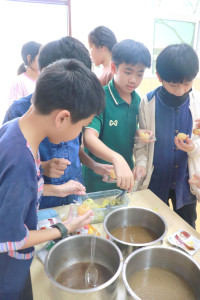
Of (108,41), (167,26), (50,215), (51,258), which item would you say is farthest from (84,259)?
(167,26)

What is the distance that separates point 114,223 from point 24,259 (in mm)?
380

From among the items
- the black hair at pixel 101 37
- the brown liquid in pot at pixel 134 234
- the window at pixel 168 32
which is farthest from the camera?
the window at pixel 168 32

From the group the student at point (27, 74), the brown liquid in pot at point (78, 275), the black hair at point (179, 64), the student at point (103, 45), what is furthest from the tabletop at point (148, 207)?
the student at point (27, 74)

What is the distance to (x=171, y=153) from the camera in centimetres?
141

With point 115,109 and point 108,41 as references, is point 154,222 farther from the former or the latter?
Answer: point 108,41

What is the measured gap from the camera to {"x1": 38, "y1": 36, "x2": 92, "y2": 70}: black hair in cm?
100

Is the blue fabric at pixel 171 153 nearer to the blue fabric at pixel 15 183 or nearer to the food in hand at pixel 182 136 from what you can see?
the food in hand at pixel 182 136

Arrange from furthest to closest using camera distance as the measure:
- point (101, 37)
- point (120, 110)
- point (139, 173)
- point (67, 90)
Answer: point (101, 37)
point (120, 110)
point (139, 173)
point (67, 90)

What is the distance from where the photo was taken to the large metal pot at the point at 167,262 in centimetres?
74

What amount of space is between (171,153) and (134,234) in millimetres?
624

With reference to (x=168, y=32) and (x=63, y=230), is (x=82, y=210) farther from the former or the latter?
(x=168, y=32)

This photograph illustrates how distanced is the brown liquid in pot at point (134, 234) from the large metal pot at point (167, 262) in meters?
0.11

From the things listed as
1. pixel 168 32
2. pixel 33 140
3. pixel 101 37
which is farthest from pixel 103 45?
pixel 168 32

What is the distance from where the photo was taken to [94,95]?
0.75 m
